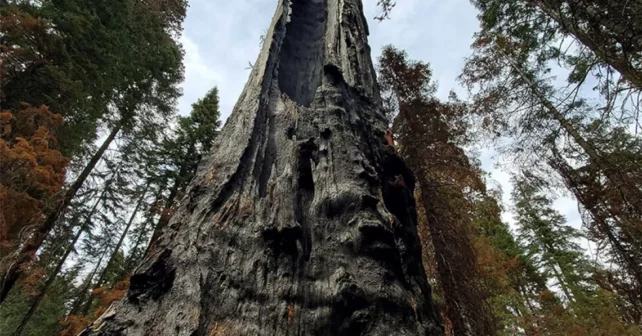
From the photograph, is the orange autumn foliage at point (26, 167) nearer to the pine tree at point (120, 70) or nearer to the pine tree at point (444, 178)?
the pine tree at point (120, 70)

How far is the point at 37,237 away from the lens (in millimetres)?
9461

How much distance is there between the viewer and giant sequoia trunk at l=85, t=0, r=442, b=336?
1958 mm

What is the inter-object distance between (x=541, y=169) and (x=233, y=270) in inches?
328

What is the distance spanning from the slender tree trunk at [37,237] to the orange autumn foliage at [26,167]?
33cm

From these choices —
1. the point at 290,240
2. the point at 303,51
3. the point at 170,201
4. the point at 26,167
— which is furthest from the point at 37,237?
the point at 290,240

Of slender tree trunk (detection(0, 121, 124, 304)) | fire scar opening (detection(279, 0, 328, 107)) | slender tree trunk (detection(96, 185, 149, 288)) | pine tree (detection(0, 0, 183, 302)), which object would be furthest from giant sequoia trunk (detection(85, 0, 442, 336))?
slender tree trunk (detection(96, 185, 149, 288))

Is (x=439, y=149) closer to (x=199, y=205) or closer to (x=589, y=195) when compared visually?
(x=589, y=195)

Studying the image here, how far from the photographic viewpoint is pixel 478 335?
5961 mm

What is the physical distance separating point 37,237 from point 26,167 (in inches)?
90.7

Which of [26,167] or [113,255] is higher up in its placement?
[113,255]

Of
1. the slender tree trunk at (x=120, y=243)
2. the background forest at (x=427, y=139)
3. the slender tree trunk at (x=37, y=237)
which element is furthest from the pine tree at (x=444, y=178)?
the slender tree trunk at (x=120, y=243)

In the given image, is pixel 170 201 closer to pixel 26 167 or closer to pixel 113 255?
pixel 26 167

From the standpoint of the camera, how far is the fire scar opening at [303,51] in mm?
4559

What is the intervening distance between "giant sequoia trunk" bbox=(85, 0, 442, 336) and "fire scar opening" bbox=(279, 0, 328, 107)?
2.05 feet
